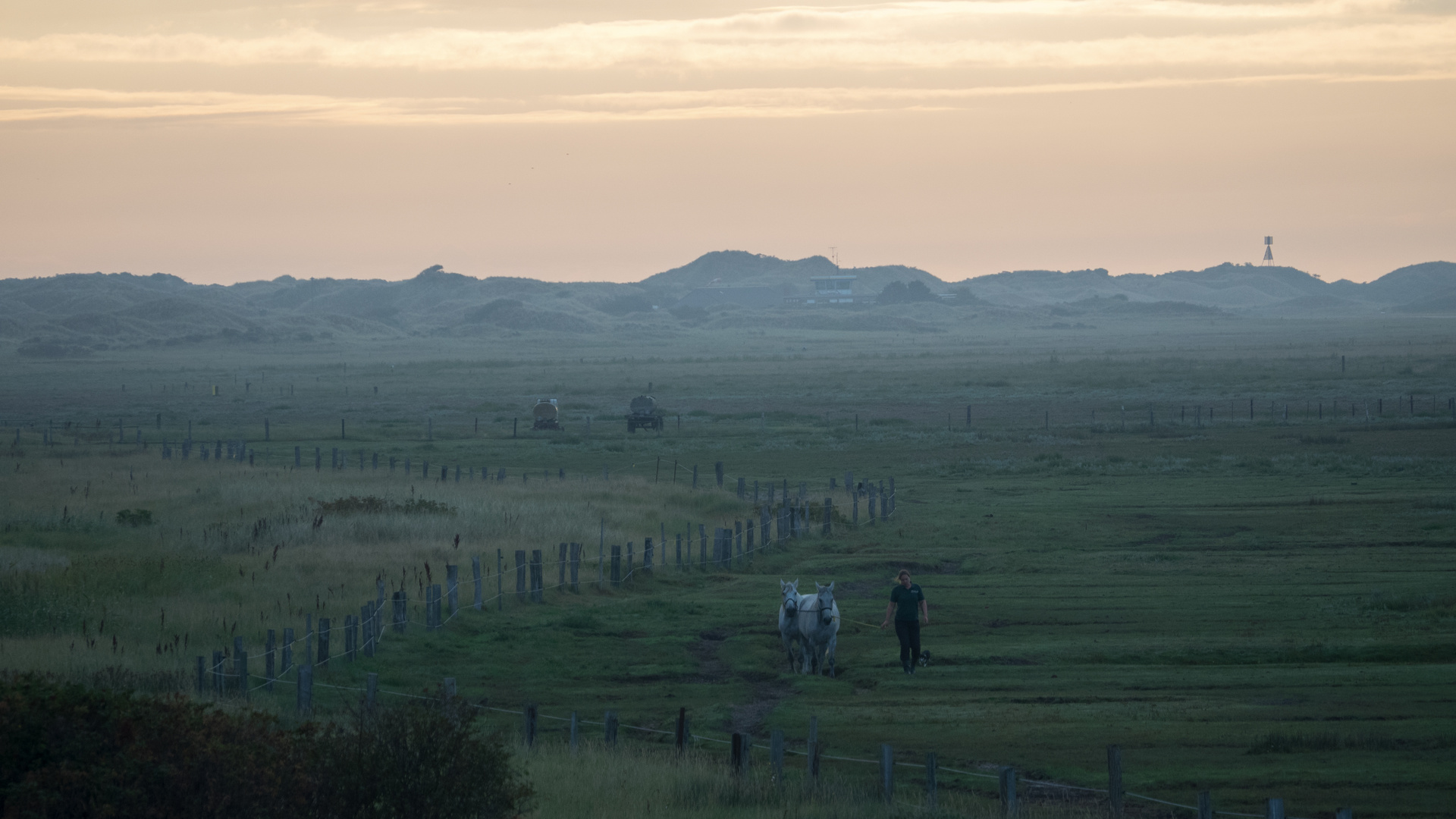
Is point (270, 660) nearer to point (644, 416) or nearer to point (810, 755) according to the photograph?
point (810, 755)

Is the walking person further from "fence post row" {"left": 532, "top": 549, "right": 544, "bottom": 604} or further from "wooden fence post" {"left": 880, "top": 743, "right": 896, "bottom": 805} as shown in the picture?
"fence post row" {"left": 532, "top": 549, "right": 544, "bottom": 604}

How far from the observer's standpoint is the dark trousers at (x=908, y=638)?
18844mm

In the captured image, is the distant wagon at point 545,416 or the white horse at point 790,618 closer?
the white horse at point 790,618

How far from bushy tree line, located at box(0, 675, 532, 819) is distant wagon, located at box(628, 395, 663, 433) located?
55519 mm

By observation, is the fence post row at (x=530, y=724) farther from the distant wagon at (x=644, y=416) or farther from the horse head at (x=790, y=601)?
the distant wagon at (x=644, y=416)

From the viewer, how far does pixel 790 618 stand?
760 inches

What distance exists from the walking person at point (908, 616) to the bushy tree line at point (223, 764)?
943 centimetres

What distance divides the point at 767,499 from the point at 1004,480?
11145 mm

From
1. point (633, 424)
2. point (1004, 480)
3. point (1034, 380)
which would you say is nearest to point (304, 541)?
point (1004, 480)

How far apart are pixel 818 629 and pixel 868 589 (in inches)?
320

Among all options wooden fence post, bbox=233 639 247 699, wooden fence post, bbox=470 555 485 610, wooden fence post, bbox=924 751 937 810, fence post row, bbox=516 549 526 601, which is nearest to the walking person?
wooden fence post, bbox=924 751 937 810

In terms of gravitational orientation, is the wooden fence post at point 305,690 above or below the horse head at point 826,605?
below

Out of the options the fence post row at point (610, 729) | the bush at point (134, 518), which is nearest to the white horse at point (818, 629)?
the fence post row at point (610, 729)

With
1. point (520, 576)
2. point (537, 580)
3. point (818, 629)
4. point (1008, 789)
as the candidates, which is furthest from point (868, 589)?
point (1008, 789)
